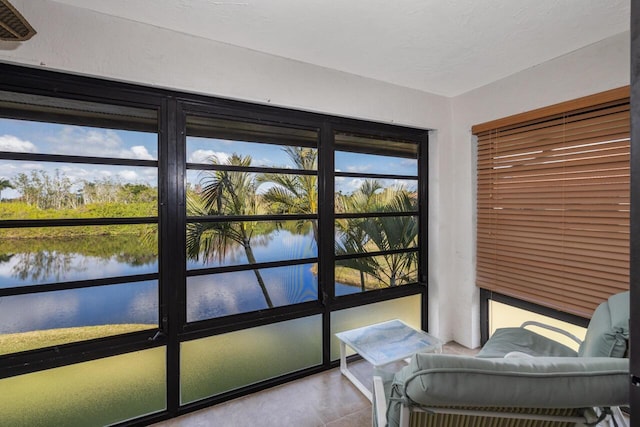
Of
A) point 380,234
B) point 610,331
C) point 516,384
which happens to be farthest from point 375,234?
point 516,384

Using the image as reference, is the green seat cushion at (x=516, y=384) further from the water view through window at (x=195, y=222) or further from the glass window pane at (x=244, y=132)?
the glass window pane at (x=244, y=132)

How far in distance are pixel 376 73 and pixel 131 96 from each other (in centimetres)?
177

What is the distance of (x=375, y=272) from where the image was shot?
9.47 feet

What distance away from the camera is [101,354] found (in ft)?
6.14

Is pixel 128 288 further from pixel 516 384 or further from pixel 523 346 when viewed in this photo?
pixel 523 346

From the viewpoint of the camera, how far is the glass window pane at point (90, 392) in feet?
5.73

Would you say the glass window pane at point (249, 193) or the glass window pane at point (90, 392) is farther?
the glass window pane at point (249, 193)

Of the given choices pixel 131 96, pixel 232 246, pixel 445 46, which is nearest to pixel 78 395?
pixel 232 246

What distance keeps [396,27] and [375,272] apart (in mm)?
1934

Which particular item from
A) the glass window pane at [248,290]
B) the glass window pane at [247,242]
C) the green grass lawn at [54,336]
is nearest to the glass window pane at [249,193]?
the glass window pane at [247,242]

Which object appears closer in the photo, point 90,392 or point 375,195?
point 90,392

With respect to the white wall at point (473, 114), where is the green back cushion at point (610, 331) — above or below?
below

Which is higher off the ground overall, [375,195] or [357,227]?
[375,195]

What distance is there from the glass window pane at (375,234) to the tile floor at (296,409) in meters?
1.04
